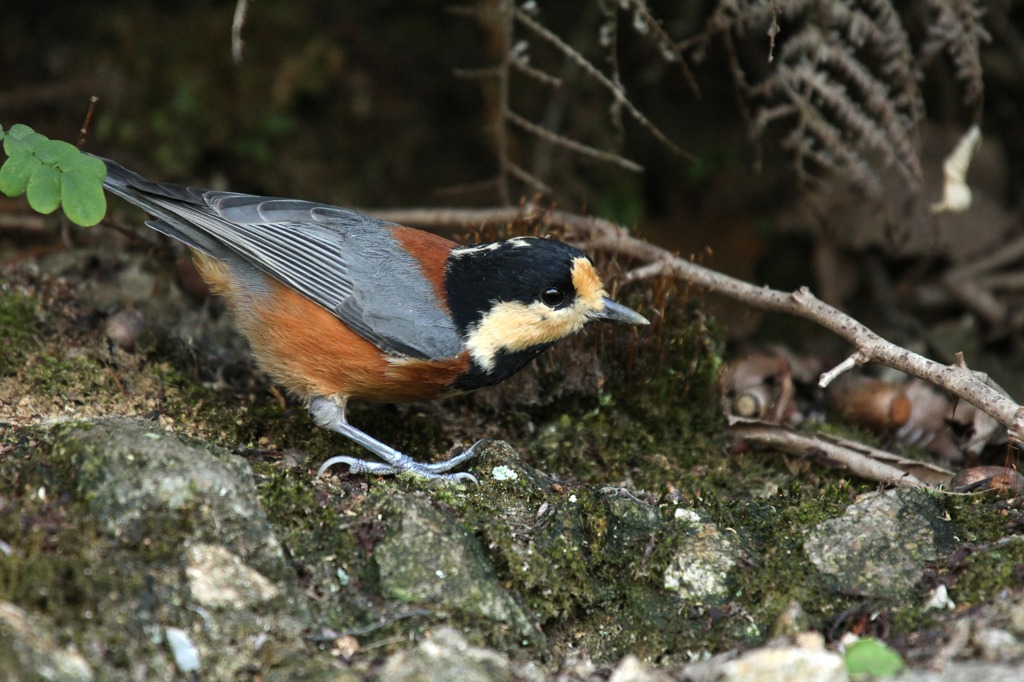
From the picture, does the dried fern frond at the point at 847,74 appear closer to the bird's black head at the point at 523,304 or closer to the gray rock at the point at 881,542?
the bird's black head at the point at 523,304

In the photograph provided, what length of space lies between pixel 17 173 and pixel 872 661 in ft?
11.5

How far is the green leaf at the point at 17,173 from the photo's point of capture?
3758 millimetres

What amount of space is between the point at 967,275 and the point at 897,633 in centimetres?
433

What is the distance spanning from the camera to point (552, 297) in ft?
13.8

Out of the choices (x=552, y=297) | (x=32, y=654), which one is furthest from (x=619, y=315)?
(x=32, y=654)

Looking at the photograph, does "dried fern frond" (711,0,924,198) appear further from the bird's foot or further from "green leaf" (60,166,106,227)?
"green leaf" (60,166,106,227)

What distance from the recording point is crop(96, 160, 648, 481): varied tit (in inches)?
164

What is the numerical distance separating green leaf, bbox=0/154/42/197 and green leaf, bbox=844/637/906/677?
3.40 m

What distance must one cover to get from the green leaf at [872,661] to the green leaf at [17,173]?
3401mm

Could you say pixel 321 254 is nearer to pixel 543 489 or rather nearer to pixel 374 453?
pixel 374 453

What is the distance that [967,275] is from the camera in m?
6.58

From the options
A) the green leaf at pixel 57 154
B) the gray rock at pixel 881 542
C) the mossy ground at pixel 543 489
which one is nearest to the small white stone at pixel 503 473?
the mossy ground at pixel 543 489

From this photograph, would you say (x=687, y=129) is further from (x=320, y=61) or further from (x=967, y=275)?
(x=320, y=61)

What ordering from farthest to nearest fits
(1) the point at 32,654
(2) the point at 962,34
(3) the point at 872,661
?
(2) the point at 962,34 < (3) the point at 872,661 < (1) the point at 32,654
